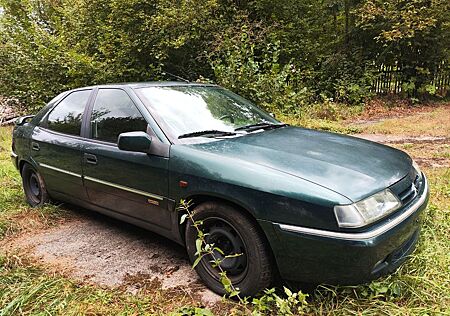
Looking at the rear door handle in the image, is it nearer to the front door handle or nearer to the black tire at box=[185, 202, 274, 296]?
the front door handle

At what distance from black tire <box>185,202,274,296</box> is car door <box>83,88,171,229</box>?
38cm

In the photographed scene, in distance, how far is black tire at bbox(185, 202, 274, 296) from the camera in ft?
7.70

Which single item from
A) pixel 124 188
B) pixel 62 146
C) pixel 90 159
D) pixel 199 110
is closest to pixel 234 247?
pixel 124 188

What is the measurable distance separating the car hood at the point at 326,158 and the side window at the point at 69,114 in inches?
61.3

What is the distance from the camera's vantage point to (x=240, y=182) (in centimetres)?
237

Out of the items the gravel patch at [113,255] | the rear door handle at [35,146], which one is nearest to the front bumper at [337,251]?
the gravel patch at [113,255]

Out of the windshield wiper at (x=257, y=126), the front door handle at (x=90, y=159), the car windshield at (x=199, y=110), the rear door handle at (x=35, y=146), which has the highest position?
the car windshield at (x=199, y=110)

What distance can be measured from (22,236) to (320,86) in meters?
12.1

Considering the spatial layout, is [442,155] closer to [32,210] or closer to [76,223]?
[76,223]

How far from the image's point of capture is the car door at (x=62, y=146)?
362cm

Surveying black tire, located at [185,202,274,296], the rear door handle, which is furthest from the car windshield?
the rear door handle

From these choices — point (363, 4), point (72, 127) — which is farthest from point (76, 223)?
point (363, 4)

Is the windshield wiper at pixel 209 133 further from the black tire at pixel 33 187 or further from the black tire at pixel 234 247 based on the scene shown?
the black tire at pixel 33 187

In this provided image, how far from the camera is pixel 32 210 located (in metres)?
4.25
